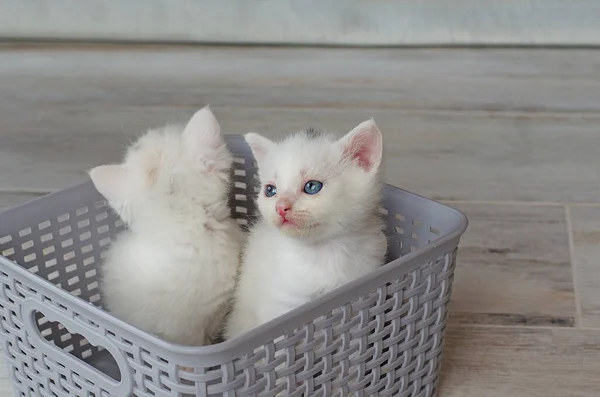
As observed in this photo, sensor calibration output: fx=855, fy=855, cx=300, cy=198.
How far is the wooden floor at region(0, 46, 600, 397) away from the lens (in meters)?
1.69

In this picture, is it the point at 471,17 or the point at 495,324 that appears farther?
the point at 471,17

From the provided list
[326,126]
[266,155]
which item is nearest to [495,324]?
[266,155]

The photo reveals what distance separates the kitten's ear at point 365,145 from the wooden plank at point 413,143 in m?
0.76

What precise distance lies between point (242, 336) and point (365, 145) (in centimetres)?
29

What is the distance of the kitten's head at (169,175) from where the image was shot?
3.55 feet

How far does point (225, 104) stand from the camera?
1998mm

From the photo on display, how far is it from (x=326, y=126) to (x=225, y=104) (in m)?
0.26

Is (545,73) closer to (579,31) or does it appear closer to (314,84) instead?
(579,31)

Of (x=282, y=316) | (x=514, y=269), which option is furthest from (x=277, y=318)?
(x=514, y=269)

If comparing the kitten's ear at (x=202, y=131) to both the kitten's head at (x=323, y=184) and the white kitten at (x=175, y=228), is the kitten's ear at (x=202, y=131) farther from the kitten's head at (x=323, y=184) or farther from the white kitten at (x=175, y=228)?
the kitten's head at (x=323, y=184)

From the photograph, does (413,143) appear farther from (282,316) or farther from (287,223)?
(282,316)

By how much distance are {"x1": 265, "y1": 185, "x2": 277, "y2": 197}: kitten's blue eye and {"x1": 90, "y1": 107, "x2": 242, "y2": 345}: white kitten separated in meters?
0.11

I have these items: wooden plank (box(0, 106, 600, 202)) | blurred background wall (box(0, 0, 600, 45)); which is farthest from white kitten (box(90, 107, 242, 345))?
blurred background wall (box(0, 0, 600, 45))

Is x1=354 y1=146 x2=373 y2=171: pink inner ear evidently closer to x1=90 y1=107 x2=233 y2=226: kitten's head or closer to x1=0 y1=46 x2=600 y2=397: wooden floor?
x1=90 y1=107 x2=233 y2=226: kitten's head
